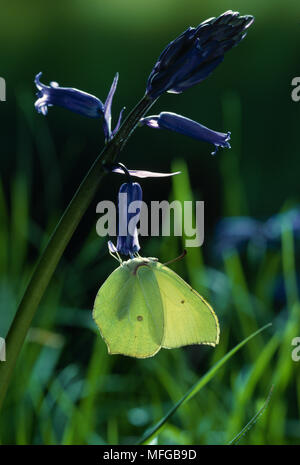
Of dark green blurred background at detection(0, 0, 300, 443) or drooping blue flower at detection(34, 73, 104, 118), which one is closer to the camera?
drooping blue flower at detection(34, 73, 104, 118)

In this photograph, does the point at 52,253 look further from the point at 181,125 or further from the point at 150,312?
the point at 150,312

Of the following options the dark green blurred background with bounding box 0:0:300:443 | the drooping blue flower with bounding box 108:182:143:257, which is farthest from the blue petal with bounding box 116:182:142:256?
the dark green blurred background with bounding box 0:0:300:443

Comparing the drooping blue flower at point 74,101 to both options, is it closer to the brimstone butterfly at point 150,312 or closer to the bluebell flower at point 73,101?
the bluebell flower at point 73,101

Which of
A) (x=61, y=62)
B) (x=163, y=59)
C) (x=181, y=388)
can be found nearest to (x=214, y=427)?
(x=181, y=388)

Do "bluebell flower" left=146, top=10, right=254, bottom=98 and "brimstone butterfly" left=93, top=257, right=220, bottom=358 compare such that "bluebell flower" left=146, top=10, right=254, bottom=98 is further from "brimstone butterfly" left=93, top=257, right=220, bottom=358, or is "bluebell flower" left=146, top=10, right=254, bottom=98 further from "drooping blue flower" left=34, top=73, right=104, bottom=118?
"brimstone butterfly" left=93, top=257, right=220, bottom=358

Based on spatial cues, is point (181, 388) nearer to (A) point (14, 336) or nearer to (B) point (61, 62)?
(A) point (14, 336)

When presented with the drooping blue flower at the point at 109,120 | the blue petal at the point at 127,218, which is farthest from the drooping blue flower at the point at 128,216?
the drooping blue flower at the point at 109,120

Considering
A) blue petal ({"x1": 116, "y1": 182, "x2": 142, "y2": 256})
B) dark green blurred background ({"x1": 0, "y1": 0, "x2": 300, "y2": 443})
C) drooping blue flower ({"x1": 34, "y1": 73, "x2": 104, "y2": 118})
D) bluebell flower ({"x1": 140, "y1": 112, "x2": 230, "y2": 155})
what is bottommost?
blue petal ({"x1": 116, "y1": 182, "x2": 142, "y2": 256})
